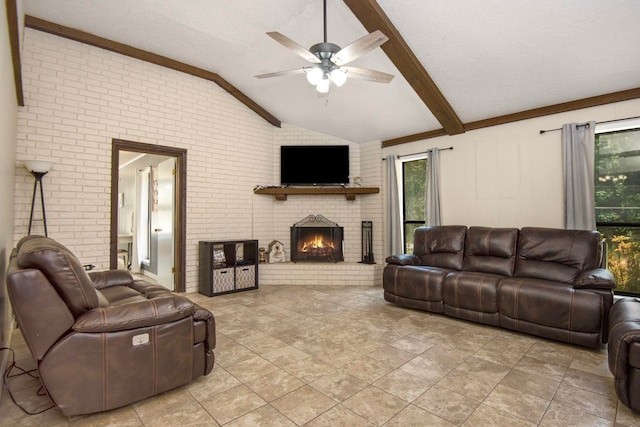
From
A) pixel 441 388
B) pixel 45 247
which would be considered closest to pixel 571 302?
pixel 441 388

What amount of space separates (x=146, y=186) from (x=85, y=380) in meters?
5.65

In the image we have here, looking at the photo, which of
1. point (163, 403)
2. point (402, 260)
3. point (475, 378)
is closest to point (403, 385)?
point (475, 378)

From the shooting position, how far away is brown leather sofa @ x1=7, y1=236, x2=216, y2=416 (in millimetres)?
1727

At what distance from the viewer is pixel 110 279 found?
10.4 ft

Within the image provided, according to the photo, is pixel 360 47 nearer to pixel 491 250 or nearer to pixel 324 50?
pixel 324 50

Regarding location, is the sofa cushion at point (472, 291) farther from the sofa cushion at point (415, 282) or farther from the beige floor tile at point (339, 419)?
the beige floor tile at point (339, 419)

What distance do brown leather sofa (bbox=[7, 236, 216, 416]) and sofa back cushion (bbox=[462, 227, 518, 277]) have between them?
3400 mm

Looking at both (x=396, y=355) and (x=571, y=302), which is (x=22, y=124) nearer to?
(x=396, y=355)

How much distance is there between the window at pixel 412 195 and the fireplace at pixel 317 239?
1.20 metres

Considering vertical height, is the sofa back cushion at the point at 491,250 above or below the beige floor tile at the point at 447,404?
above

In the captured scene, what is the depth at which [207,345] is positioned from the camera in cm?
230

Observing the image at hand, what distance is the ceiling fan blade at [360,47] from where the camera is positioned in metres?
2.60

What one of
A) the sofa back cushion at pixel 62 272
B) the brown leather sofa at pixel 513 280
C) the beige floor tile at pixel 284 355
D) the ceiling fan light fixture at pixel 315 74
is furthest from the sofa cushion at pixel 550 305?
the sofa back cushion at pixel 62 272

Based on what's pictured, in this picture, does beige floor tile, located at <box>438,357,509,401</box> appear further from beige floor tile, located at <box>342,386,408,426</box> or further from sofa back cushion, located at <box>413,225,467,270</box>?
sofa back cushion, located at <box>413,225,467,270</box>
